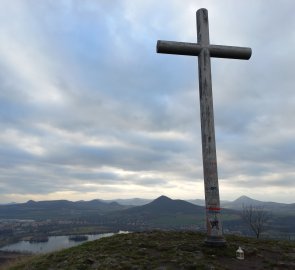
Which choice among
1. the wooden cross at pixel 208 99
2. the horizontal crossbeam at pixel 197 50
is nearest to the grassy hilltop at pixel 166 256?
the wooden cross at pixel 208 99

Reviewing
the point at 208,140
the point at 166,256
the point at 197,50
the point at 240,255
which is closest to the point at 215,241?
the point at 240,255

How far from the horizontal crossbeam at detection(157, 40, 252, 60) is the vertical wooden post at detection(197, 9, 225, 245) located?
0.30m

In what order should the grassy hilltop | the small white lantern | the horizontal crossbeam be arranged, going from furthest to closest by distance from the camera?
the horizontal crossbeam, the small white lantern, the grassy hilltop

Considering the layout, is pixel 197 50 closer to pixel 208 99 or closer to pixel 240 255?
pixel 208 99

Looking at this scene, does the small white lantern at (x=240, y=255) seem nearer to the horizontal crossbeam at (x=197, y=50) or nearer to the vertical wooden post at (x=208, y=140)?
the vertical wooden post at (x=208, y=140)

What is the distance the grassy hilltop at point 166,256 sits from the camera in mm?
10352

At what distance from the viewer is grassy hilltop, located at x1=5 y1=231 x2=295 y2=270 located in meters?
10.4

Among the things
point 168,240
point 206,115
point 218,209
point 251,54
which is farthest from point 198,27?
point 168,240

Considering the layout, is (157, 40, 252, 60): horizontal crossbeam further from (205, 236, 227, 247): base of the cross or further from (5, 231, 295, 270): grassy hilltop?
(5, 231, 295, 270): grassy hilltop

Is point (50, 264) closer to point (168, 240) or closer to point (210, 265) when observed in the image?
point (168, 240)

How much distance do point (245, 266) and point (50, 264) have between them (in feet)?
23.2

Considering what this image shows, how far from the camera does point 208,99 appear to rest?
13.4 metres

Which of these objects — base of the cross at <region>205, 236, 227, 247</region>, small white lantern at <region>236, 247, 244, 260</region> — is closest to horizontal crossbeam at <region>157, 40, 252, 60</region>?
base of the cross at <region>205, 236, 227, 247</region>

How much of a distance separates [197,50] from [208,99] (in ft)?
7.39
